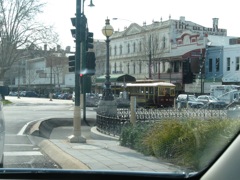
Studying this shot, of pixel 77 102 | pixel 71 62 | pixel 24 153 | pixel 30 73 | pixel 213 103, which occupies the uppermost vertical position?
pixel 30 73

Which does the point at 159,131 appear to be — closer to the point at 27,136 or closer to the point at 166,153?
the point at 166,153

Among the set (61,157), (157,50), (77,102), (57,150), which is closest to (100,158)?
(61,157)

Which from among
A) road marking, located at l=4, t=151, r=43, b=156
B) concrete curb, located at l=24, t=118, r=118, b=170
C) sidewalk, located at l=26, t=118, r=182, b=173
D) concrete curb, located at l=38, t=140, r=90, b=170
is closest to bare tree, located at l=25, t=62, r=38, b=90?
concrete curb, located at l=24, t=118, r=118, b=170

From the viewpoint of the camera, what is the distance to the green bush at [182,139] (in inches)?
295

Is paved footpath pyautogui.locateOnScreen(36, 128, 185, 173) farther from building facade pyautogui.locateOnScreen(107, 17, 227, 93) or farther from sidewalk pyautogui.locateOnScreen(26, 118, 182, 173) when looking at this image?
building facade pyautogui.locateOnScreen(107, 17, 227, 93)

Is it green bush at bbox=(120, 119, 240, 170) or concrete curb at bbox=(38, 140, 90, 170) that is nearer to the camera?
green bush at bbox=(120, 119, 240, 170)

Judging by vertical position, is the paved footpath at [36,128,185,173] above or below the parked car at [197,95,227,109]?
below

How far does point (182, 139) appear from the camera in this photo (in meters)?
8.37

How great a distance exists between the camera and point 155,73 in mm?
46812

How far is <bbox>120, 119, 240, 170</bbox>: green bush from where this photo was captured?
7.48 metres

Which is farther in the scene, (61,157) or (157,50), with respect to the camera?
(157,50)

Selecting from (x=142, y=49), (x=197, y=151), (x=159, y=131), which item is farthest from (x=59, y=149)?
(x=142, y=49)

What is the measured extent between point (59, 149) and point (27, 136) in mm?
4405

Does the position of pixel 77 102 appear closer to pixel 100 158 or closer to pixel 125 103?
pixel 100 158
